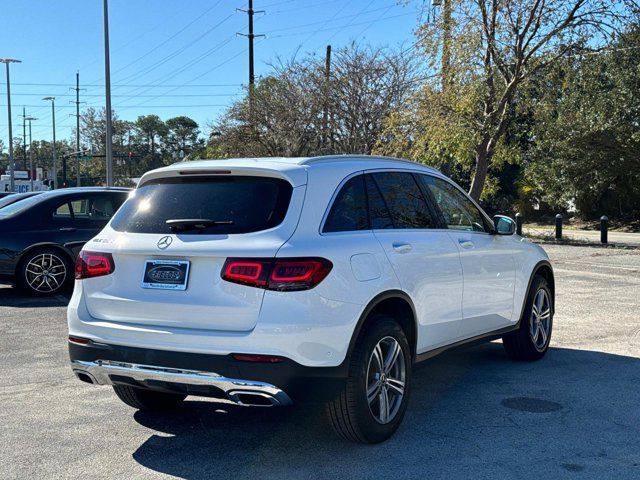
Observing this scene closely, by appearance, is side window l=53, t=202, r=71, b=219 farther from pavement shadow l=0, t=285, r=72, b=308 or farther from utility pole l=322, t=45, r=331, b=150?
utility pole l=322, t=45, r=331, b=150

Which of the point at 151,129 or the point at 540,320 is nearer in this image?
the point at 540,320

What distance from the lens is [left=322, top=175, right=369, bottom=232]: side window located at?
14.4 ft

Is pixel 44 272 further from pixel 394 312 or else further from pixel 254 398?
pixel 254 398

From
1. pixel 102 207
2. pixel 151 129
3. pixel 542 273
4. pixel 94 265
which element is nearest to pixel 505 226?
pixel 542 273

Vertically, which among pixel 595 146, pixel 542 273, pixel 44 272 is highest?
pixel 595 146

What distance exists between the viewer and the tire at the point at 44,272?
10.5 m

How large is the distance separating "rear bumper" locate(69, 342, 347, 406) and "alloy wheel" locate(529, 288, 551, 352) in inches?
125

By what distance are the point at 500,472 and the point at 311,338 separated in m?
1.33

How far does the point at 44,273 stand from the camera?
1064 centimetres

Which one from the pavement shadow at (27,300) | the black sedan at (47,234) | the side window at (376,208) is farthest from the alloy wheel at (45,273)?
the side window at (376,208)

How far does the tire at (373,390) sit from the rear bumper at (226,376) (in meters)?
0.16

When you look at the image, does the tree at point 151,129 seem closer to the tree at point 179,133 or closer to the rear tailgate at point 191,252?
the tree at point 179,133

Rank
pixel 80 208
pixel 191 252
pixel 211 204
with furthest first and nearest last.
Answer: pixel 80 208 < pixel 211 204 < pixel 191 252

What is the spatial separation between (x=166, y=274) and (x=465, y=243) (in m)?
2.47
